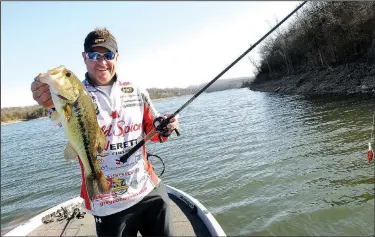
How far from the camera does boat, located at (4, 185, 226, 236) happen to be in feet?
17.5

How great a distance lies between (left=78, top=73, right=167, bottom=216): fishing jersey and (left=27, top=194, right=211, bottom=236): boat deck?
2386mm

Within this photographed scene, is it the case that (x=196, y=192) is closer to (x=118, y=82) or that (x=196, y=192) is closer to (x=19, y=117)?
(x=118, y=82)

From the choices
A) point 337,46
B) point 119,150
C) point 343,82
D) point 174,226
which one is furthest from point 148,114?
Answer: point 337,46

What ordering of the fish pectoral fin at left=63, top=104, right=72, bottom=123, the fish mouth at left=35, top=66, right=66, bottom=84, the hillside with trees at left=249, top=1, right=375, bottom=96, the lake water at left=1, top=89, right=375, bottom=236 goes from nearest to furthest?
1. the fish mouth at left=35, top=66, right=66, bottom=84
2. the fish pectoral fin at left=63, top=104, right=72, bottom=123
3. the lake water at left=1, top=89, right=375, bottom=236
4. the hillside with trees at left=249, top=1, right=375, bottom=96

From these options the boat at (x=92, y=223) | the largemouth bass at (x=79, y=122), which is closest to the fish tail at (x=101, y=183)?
the largemouth bass at (x=79, y=122)

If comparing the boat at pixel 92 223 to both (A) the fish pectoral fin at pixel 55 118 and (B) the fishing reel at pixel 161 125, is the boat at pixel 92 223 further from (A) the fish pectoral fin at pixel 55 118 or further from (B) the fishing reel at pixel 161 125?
(A) the fish pectoral fin at pixel 55 118

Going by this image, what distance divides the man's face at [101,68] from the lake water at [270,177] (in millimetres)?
5094

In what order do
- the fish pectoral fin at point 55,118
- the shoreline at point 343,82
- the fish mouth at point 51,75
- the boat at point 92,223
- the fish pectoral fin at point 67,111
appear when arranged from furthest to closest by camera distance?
1. the shoreline at point 343,82
2. the boat at point 92,223
3. the fish pectoral fin at point 55,118
4. the fish pectoral fin at point 67,111
5. the fish mouth at point 51,75

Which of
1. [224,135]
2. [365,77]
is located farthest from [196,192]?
[365,77]

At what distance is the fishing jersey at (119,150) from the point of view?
3.04 m

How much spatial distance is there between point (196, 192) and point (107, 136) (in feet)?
23.7

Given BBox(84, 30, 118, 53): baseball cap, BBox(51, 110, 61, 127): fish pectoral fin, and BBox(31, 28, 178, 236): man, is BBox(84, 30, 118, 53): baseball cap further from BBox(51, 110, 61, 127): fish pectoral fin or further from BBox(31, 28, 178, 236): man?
BBox(51, 110, 61, 127): fish pectoral fin

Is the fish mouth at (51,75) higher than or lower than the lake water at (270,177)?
higher

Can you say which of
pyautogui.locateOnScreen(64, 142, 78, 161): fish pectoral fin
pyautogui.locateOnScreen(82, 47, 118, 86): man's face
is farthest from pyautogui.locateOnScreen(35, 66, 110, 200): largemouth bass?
pyautogui.locateOnScreen(82, 47, 118, 86): man's face
